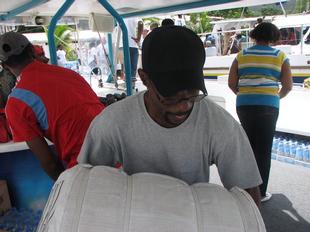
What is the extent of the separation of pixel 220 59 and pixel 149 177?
305 inches

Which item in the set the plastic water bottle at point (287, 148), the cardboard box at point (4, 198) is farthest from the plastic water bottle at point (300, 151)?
the cardboard box at point (4, 198)

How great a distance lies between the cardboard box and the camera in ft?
8.06

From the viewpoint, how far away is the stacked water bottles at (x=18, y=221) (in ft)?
7.92

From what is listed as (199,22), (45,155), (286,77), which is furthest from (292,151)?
(199,22)

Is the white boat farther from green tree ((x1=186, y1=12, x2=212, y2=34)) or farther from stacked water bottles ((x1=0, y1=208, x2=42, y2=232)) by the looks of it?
green tree ((x1=186, y1=12, x2=212, y2=34))

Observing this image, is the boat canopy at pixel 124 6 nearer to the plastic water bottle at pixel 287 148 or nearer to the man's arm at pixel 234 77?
the man's arm at pixel 234 77

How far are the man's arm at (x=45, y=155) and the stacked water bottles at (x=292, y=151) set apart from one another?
10.5ft

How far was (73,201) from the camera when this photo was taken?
2.90 ft

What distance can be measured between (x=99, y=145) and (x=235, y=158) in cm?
42

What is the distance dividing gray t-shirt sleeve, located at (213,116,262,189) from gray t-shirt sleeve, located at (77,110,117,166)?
1.09ft

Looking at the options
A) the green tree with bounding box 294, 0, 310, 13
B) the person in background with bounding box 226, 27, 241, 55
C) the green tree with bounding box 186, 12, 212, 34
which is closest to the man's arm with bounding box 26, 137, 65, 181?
the person in background with bounding box 226, 27, 241, 55

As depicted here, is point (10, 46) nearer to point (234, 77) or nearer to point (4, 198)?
point (4, 198)

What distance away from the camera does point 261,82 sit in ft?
9.16

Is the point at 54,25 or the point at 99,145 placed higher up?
the point at 54,25
